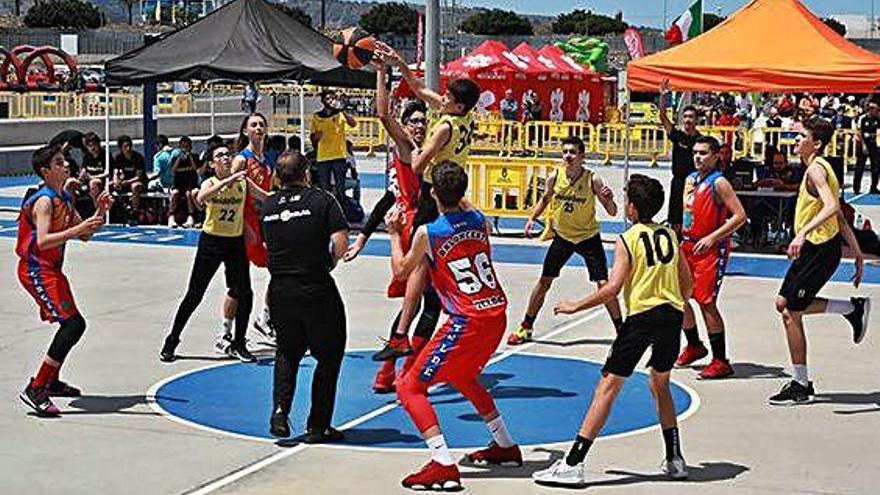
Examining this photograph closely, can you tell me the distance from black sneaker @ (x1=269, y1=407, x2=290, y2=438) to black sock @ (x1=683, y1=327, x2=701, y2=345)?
370cm

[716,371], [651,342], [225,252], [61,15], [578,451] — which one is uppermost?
[61,15]

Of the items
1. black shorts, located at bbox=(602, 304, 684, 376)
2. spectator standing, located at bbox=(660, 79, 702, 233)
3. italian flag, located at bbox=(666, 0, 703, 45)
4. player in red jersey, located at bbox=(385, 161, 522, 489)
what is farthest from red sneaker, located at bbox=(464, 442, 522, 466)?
italian flag, located at bbox=(666, 0, 703, 45)

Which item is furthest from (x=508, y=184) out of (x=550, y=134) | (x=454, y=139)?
(x=550, y=134)

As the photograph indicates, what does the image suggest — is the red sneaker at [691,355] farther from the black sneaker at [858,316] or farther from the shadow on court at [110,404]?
the shadow on court at [110,404]

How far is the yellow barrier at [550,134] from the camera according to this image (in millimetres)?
36219

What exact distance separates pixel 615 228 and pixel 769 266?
4615mm

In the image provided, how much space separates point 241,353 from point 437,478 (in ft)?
13.4

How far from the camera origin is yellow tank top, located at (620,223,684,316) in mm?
7684

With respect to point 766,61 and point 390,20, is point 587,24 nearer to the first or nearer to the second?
point 390,20

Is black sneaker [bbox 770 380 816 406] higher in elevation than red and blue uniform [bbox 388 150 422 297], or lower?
lower

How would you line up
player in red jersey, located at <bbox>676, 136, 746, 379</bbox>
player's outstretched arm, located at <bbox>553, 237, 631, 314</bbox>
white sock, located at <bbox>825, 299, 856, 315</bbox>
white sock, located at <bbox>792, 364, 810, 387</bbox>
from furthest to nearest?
1. player in red jersey, located at <bbox>676, 136, 746, 379</bbox>
2. white sock, located at <bbox>825, 299, 856, 315</bbox>
3. white sock, located at <bbox>792, 364, 810, 387</bbox>
4. player's outstretched arm, located at <bbox>553, 237, 631, 314</bbox>

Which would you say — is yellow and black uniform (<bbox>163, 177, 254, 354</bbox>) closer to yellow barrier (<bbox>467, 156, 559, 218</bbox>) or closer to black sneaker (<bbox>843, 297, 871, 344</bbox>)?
black sneaker (<bbox>843, 297, 871, 344</bbox>)

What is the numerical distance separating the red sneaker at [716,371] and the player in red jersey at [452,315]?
3294 mm

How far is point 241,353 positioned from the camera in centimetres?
1127
